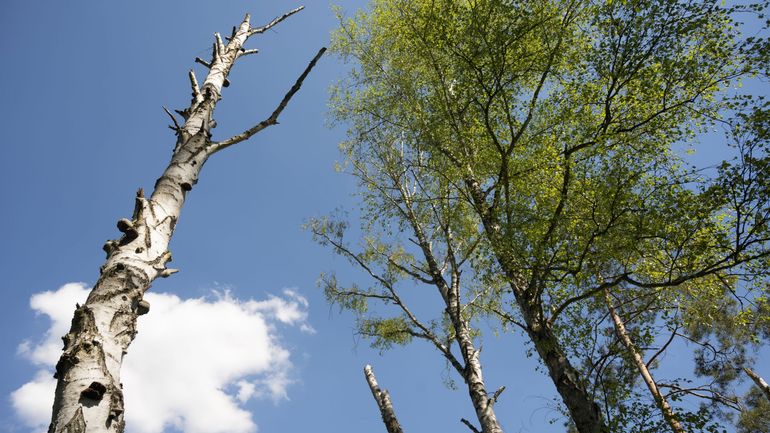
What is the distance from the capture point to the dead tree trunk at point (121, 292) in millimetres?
2031

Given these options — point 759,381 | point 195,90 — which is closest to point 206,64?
point 195,90

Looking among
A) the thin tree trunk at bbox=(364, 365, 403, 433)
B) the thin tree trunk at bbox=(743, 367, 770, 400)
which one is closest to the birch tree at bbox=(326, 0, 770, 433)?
the thin tree trunk at bbox=(364, 365, 403, 433)

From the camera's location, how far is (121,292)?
248 centimetres

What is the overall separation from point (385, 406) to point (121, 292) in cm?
686

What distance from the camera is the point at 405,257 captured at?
12406 mm

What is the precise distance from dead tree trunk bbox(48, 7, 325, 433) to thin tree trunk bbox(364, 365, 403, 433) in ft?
20.5

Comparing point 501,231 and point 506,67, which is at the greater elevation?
point 506,67

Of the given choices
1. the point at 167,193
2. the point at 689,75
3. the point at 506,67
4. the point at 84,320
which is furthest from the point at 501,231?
the point at 84,320

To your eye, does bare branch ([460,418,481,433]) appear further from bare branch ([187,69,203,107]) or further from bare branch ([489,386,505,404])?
bare branch ([187,69,203,107])

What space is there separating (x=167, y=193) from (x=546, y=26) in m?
6.67

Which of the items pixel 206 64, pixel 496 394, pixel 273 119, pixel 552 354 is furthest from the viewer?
pixel 496 394

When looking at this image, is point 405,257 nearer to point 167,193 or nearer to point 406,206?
point 406,206

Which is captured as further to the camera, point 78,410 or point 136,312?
point 136,312

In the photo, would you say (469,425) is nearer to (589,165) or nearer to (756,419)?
(589,165)
